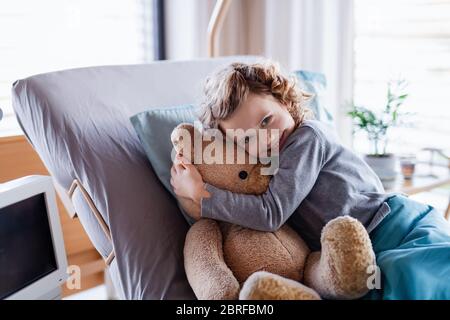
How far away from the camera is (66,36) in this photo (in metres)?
2.39

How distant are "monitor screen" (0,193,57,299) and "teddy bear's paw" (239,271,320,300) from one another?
447mm

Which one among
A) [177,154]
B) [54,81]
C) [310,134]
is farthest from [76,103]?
[310,134]

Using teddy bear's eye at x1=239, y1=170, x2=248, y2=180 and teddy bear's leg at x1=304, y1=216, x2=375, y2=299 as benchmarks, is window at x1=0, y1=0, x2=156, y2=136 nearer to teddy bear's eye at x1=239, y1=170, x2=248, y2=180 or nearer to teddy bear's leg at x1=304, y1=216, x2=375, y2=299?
teddy bear's eye at x1=239, y1=170, x2=248, y2=180

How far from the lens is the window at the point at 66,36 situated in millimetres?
2223

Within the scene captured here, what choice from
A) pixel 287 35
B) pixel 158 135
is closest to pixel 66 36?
pixel 287 35

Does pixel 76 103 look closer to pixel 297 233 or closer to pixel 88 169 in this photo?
pixel 88 169

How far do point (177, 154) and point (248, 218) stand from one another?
8.9 inches

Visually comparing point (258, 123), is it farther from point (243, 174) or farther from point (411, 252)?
point (411, 252)

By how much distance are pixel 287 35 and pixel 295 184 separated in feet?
4.68

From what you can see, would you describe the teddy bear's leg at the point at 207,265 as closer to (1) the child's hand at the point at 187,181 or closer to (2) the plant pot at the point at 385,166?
(1) the child's hand at the point at 187,181

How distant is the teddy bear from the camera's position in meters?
0.97

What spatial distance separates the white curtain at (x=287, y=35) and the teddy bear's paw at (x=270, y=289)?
4.71 ft

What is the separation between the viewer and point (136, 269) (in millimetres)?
1214

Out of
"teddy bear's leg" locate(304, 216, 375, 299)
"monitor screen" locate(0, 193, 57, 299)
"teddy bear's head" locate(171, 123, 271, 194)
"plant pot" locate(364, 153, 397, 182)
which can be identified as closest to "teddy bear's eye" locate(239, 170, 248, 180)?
"teddy bear's head" locate(171, 123, 271, 194)
